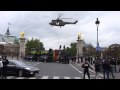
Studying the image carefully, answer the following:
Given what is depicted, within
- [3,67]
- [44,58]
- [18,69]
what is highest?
[44,58]

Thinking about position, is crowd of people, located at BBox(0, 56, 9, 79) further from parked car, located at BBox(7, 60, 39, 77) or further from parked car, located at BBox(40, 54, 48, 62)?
parked car, located at BBox(40, 54, 48, 62)

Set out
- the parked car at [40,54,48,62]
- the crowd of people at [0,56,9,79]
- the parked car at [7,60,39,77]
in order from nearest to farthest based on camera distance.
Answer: the crowd of people at [0,56,9,79] → the parked car at [7,60,39,77] → the parked car at [40,54,48,62]

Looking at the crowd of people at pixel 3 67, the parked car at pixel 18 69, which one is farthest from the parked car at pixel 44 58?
the crowd of people at pixel 3 67

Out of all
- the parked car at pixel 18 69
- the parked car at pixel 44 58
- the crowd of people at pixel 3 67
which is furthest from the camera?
the parked car at pixel 44 58

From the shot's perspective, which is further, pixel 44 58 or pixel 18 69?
pixel 44 58

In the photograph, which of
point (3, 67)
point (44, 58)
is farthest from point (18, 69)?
point (44, 58)

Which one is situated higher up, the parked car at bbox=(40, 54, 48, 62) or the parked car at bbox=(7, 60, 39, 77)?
the parked car at bbox=(40, 54, 48, 62)

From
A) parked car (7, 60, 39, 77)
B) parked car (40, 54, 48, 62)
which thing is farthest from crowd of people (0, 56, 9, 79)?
parked car (40, 54, 48, 62)

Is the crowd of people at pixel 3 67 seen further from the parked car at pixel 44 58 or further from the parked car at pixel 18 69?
the parked car at pixel 44 58

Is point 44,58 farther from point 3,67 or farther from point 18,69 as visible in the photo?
point 3,67

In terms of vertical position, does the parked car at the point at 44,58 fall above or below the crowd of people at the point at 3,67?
above
